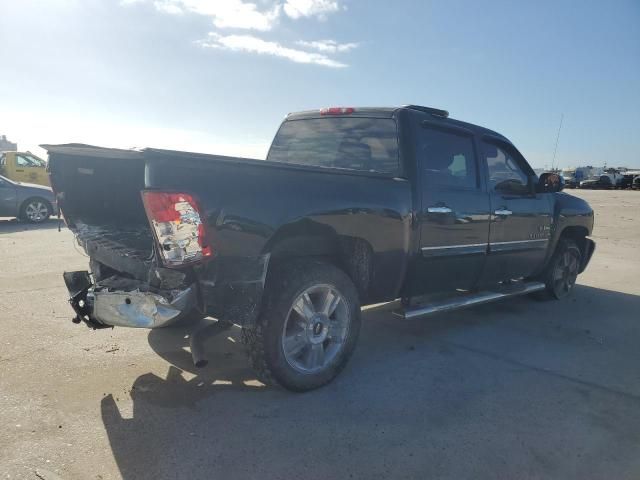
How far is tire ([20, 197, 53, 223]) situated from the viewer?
12.1 m

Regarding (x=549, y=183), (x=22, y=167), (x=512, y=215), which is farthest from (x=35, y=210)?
(x=549, y=183)

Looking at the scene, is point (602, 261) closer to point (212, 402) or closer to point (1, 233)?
point (212, 402)

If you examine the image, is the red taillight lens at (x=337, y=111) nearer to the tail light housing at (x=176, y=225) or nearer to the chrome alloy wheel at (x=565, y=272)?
the tail light housing at (x=176, y=225)

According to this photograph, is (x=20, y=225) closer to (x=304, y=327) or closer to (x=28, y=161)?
(x=28, y=161)

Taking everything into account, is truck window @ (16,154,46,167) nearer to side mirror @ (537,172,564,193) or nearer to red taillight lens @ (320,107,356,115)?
red taillight lens @ (320,107,356,115)

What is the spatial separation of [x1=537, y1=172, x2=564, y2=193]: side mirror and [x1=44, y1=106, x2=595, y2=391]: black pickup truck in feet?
0.04

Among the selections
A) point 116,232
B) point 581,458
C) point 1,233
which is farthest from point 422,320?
point 1,233

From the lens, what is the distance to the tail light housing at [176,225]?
260 cm

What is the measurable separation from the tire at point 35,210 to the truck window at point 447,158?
11382mm

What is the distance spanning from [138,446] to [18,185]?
11.8 m

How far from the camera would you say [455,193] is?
13.9 feet

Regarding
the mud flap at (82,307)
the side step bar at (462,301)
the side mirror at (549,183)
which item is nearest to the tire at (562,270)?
the side step bar at (462,301)

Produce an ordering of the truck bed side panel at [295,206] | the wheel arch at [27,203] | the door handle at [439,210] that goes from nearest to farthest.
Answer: the truck bed side panel at [295,206], the door handle at [439,210], the wheel arch at [27,203]

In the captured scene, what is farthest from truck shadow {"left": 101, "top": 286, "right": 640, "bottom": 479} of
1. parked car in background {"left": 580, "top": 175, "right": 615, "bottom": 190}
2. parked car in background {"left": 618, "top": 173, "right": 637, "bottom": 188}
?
parked car in background {"left": 618, "top": 173, "right": 637, "bottom": 188}
